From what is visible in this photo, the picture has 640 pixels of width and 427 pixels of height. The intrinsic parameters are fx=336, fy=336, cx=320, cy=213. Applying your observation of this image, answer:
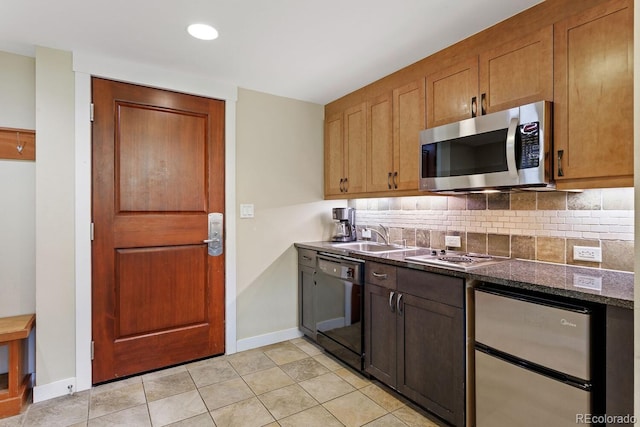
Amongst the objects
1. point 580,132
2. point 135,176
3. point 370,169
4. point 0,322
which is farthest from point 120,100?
point 580,132

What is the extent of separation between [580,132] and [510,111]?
0.33 metres

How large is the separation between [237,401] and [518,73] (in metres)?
2.55

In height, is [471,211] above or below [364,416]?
above

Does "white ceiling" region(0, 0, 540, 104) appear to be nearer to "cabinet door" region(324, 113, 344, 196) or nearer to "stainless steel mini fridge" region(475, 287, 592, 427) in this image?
"cabinet door" region(324, 113, 344, 196)

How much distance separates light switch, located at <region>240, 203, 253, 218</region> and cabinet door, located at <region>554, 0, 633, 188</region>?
2.23m

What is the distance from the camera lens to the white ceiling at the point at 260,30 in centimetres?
176

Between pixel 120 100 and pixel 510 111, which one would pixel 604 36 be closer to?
pixel 510 111

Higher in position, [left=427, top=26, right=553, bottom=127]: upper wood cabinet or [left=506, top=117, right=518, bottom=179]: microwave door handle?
[left=427, top=26, right=553, bottom=127]: upper wood cabinet

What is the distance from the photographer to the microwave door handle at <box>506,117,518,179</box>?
171 centimetres

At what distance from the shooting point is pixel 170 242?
8.61ft

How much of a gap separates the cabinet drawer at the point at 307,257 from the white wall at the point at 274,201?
0.30ft

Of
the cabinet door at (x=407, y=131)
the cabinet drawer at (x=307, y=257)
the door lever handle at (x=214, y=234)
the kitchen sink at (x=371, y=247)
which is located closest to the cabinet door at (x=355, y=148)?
the cabinet door at (x=407, y=131)

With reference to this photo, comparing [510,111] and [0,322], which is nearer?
[510,111]

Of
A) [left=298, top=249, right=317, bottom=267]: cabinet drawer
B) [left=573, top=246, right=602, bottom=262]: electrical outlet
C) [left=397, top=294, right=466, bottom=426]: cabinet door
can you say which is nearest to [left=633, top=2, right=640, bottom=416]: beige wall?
[left=397, top=294, right=466, bottom=426]: cabinet door
